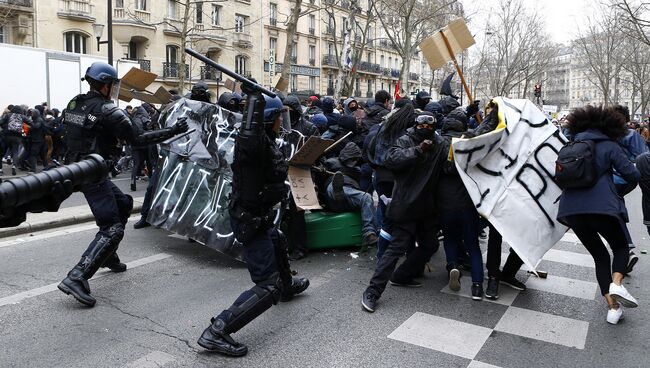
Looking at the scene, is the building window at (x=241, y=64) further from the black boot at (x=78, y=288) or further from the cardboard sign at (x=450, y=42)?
the black boot at (x=78, y=288)

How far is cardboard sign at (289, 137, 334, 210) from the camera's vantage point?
6.22 m

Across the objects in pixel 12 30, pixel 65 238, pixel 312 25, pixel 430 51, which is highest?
pixel 312 25

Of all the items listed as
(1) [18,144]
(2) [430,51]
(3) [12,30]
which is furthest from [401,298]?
(3) [12,30]

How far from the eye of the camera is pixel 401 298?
518 cm

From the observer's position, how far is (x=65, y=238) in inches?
283

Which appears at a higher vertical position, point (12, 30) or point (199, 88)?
point (12, 30)

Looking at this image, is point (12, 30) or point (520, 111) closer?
point (520, 111)

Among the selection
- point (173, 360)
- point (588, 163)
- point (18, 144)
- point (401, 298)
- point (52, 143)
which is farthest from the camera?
point (52, 143)

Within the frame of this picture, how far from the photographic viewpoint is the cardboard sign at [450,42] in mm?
7176

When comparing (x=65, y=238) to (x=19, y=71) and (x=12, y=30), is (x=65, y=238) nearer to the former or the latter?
(x=19, y=71)

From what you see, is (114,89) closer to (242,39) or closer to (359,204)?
(359,204)

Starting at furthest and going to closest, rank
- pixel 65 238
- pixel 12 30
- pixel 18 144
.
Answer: pixel 12 30 → pixel 18 144 → pixel 65 238

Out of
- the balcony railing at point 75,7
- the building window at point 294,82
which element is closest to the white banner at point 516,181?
the balcony railing at point 75,7

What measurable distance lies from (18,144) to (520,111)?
13054 mm
